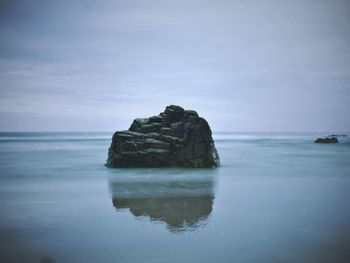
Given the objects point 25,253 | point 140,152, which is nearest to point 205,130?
point 140,152

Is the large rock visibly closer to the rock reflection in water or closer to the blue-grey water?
the rock reflection in water

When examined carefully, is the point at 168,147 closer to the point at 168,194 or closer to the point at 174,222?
the point at 168,194

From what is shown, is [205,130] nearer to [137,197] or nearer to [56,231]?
[137,197]

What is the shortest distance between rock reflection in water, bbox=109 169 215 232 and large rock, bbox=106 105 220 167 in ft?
6.02

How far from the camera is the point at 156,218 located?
11.6 meters

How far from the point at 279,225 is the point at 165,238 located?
14.1ft

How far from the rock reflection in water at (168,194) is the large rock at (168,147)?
1.84 meters

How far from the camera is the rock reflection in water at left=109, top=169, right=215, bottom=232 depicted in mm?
11781

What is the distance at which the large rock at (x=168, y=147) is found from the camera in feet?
94.5

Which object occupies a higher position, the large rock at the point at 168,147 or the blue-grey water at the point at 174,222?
the large rock at the point at 168,147

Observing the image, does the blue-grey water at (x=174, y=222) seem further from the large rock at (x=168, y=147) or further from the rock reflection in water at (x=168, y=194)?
the large rock at (x=168, y=147)

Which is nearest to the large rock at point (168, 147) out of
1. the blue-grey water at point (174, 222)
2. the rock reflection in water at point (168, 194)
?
the rock reflection in water at point (168, 194)

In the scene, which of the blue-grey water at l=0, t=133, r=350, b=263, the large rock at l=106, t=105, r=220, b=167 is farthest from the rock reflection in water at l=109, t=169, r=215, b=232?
the large rock at l=106, t=105, r=220, b=167

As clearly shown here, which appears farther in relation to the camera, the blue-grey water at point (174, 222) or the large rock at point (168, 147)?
the large rock at point (168, 147)
